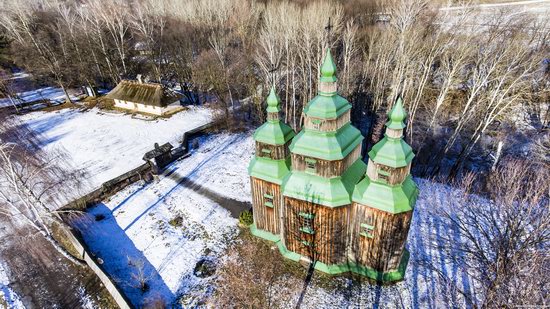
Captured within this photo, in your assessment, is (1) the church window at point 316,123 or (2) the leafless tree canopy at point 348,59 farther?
(2) the leafless tree canopy at point 348,59

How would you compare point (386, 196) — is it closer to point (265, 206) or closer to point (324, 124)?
point (324, 124)

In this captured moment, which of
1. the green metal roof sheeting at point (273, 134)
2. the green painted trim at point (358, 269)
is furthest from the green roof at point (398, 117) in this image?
the green painted trim at point (358, 269)

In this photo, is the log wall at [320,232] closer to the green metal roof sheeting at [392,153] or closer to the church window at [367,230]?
the church window at [367,230]

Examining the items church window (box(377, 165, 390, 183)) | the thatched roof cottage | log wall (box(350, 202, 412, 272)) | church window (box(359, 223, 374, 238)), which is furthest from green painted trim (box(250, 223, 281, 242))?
the thatched roof cottage

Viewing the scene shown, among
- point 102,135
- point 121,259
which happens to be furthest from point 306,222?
point 102,135

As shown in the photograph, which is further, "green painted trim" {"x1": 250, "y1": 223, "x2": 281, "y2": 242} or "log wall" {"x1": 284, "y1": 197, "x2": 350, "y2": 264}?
"green painted trim" {"x1": 250, "y1": 223, "x2": 281, "y2": 242}

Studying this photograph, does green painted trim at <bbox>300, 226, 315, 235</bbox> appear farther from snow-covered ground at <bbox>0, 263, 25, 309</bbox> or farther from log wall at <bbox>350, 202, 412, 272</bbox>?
snow-covered ground at <bbox>0, 263, 25, 309</bbox>
